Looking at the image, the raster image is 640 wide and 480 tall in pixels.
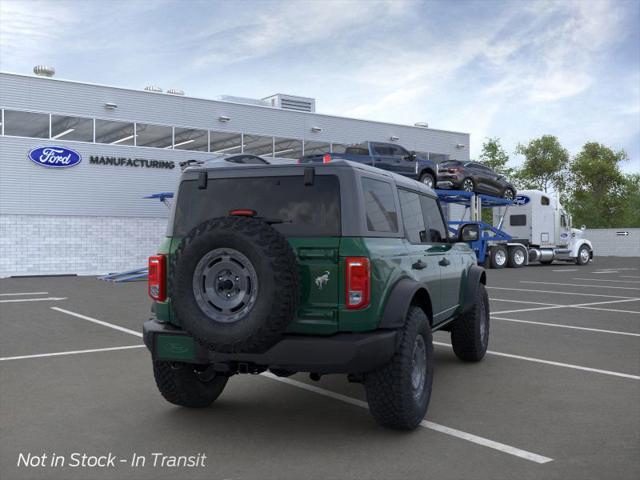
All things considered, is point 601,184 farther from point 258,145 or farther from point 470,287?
point 470,287

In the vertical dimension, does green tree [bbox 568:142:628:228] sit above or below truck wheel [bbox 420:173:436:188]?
above

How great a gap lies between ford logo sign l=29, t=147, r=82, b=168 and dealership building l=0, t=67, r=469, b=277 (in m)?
0.04

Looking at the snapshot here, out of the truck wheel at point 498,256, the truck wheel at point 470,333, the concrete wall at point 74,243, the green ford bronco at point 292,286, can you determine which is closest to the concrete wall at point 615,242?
the truck wheel at point 498,256

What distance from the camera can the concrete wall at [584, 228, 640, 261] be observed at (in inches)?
1884

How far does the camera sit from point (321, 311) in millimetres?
4598

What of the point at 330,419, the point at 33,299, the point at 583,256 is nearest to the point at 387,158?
the point at 33,299

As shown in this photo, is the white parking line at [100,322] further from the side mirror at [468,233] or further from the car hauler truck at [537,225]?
the car hauler truck at [537,225]

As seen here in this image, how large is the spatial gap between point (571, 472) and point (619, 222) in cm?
7706

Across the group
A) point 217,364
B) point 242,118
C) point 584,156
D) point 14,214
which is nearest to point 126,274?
point 14,214

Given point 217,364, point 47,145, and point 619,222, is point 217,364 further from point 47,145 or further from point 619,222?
point 619,222

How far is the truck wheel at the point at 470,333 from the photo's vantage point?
7387 mm

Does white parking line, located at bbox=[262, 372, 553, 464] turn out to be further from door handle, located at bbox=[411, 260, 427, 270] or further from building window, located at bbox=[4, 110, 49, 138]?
building window, located at bbox=[4, 110, 49, 138]

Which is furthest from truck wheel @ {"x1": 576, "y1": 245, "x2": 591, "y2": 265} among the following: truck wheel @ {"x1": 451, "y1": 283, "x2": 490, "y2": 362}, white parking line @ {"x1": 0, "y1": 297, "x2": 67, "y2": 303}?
truck wheel @ {"x1": 451, "y1": 283, "x2": 490, "y2": 362}

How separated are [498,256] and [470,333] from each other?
2334 cm
